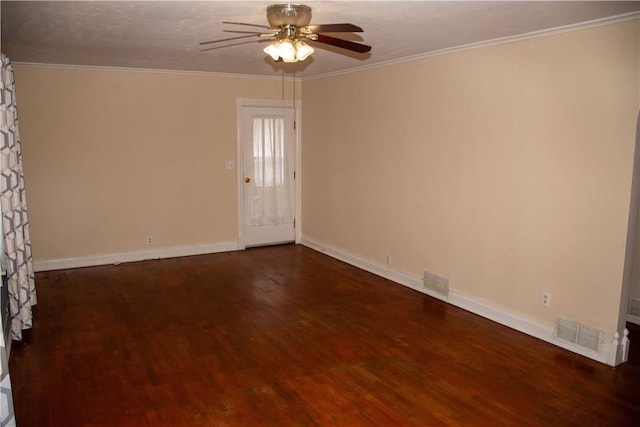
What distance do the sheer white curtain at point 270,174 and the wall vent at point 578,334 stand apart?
4275 millimetres

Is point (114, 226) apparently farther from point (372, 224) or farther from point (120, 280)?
point (372, 224)

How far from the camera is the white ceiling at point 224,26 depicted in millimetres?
3021

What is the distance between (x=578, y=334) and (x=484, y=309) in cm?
88

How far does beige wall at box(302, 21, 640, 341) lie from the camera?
3416 millimetres

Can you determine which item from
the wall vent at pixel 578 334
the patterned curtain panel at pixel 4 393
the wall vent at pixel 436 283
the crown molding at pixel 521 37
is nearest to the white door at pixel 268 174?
the crown molding at pixel 521 37

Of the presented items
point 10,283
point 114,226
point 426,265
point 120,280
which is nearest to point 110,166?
point 114,226

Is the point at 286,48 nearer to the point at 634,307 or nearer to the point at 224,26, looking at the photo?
the point at 224,26

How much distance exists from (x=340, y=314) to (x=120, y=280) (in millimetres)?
2675

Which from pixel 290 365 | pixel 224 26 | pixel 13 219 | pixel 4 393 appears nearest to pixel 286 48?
pixel 224 26

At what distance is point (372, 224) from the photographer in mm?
5785

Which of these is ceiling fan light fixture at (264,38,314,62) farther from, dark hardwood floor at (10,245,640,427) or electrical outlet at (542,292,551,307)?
electrical outlet at (542,292,551,307)

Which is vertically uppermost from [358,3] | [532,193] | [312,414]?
[358,3]

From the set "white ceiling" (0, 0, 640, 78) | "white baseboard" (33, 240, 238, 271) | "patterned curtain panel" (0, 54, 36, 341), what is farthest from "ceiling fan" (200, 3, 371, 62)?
"white baseboard" (33, 240, 238, 271)

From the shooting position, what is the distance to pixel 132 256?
244 inches
